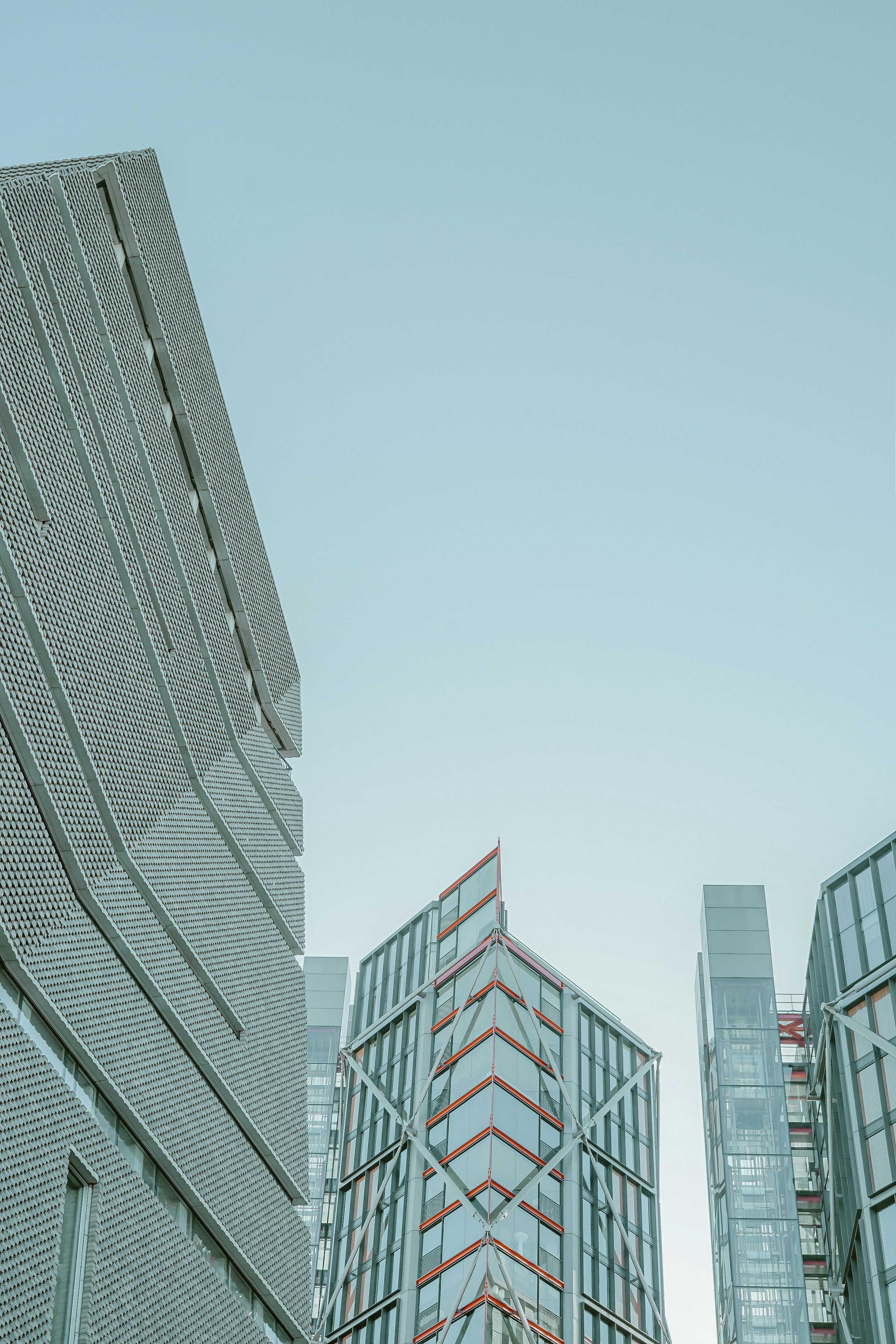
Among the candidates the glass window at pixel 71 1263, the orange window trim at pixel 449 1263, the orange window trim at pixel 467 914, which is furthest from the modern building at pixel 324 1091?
the glass window at pixel 71 1263

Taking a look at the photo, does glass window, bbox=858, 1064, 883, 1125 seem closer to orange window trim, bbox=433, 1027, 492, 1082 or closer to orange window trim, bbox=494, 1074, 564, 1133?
orange window trim, bbox=494, 1074, 564, 1133

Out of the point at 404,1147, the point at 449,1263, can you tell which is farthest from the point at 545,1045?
the point at 449,1263

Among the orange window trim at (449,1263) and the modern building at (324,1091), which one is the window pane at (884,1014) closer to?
the orange window trim at (449,1263)

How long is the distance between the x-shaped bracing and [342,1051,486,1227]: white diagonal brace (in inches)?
1.2

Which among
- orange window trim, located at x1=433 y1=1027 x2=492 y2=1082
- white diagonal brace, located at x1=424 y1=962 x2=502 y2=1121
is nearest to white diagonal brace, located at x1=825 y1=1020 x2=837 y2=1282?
orange window trim, located at x1=433 y1=1027 x2=492 y2=1082

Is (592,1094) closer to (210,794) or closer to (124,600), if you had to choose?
(210,794)

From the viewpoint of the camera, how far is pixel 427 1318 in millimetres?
53844

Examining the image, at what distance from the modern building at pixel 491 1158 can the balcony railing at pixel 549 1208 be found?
64mm

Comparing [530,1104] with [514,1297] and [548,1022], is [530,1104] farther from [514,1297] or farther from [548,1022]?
[514,1297]

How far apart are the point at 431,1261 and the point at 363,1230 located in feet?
19.2

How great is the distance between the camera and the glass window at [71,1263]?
24.8 meters

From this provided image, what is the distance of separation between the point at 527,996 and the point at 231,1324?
2946cm

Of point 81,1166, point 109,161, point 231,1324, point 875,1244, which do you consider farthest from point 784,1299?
point 109,161

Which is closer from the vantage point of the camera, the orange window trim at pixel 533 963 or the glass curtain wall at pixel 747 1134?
the glass curtain wall at pixel 747 1134
